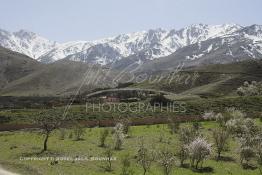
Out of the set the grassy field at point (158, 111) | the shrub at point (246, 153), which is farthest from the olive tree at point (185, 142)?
the grassy field at point (158, 111)

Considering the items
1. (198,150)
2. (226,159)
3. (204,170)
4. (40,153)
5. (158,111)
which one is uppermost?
(158,111)

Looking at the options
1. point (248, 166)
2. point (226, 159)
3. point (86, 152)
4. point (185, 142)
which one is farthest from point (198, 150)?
point (86, 152)

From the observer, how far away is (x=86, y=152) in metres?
48.1

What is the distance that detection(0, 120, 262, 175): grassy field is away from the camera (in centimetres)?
3866

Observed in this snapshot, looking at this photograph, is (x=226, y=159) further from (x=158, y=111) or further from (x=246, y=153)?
(x=158, y=111)

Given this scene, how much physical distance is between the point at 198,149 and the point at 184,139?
8.72 metres

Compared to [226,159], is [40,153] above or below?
above

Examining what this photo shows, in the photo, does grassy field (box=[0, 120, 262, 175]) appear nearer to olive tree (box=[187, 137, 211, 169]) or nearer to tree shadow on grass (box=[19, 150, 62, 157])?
tree shadow on grass (box=[19, 150, 62, 157])

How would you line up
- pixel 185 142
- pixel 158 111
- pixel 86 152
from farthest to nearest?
pixel 158 111 → pixel 185 142 → pixel 86 152

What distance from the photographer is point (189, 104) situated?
11006cm

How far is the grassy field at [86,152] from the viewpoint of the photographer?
38656 millimetres

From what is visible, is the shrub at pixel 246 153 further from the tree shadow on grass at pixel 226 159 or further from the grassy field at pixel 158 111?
the grassy field at pixel 158 111

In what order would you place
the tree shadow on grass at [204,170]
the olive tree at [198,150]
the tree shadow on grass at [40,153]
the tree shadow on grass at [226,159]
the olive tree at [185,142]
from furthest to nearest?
the tree shadow on grass at [40,153] → the tree shadow on grass at [226,159] → the olive tree at [185,142] → the olive tree at [198,150] → the tree shadow on grass at [204,170]

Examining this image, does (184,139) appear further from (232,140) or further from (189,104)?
(189,104)
